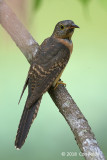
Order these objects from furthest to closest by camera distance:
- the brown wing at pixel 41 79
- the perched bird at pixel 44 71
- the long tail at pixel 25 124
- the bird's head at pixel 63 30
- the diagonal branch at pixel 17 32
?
1. the bird's head at pixel 63 30
2. the diagonal branch at pixel 17 32
3. the brown wing at pixel 41 79
4. the perched bird at pixel 44 71
5. the long tail at pixel 25 124

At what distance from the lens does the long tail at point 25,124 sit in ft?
7.35

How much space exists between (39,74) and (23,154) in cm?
136

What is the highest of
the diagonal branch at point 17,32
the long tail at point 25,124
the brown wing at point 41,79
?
the diagonal branch at point 17,32

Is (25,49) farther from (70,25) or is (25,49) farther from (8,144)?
(8,144)

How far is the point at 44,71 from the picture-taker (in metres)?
2.59

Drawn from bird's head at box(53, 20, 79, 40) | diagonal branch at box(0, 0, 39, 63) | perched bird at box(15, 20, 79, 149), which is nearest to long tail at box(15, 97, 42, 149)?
perched bird at box(15, 20, 79, 149)

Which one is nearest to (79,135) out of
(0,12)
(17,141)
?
(17,141)

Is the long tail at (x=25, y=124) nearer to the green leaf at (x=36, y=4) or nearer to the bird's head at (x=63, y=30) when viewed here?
the bird's head at (x=63, y=30)

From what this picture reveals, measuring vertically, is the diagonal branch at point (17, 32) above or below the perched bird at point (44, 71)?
above

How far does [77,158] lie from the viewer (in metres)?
3.51

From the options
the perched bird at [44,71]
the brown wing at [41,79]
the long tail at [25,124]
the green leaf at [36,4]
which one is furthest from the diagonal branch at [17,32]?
the green leaf at [36,4]

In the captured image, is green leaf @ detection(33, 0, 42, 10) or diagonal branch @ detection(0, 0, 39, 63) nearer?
green leaf @ detection(33, 0, 42, 10)

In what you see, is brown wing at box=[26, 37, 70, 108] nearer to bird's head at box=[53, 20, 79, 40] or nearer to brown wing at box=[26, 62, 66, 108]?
brown wing at box=[26, 62, 66, 108]

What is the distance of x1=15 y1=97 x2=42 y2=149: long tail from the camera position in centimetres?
224
